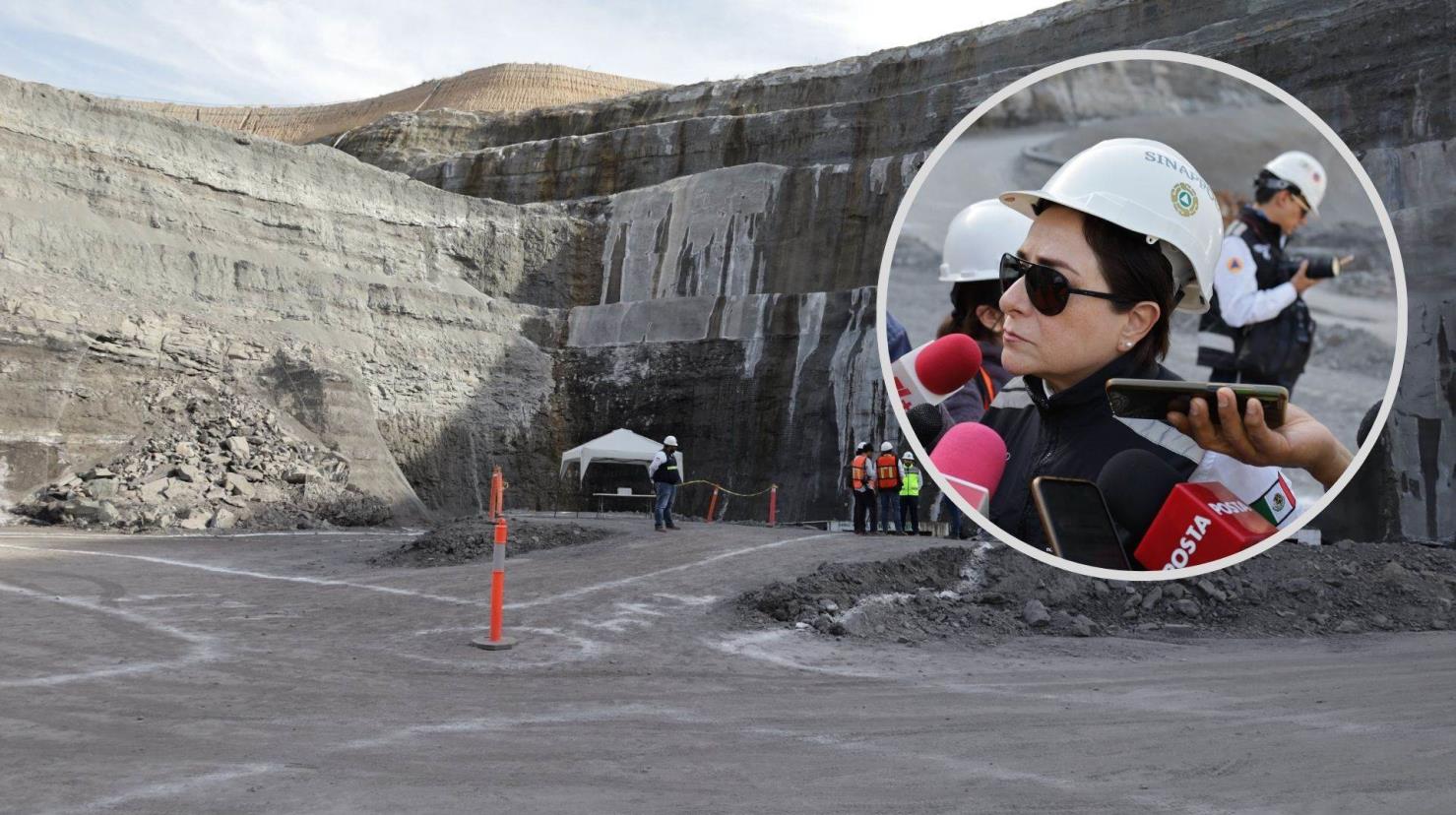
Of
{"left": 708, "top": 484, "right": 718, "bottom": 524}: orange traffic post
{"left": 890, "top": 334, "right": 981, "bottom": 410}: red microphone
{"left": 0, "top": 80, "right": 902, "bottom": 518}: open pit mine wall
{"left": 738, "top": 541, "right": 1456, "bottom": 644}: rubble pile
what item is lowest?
{"left": 738, "top": 541, "right": 1456, "bottom": 644}: rubble pile

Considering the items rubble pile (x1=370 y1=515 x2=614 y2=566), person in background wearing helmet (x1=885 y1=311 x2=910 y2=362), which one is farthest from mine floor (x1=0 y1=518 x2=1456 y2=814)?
person in background wearing helmet (x1=885 y1=311 x2=910 y2=362)

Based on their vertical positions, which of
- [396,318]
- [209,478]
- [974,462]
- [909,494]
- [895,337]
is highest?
[396,318]

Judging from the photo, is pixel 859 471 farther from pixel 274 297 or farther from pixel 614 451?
pixel 274 297

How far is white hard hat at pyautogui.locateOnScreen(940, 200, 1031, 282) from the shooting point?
164cm

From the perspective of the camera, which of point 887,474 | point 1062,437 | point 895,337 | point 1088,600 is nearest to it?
point 1062,437

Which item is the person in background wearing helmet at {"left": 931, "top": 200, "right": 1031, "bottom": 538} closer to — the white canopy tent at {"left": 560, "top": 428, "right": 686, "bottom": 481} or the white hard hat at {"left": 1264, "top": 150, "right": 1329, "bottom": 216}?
the white hard hat at {"left": 1264, "top": 150, "right": 1329, "bottom": 216}

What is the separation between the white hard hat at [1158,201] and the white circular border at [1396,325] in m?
0.14

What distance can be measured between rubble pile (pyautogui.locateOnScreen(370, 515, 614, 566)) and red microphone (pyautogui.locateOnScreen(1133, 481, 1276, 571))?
13.5 m

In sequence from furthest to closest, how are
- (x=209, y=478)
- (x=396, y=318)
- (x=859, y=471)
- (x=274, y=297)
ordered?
1. (x=396, y=318)
2. (x=274, y=297)
3. (x=209, y=478)
4. (x=859, y=471)

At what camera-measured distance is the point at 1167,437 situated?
1.49 metres

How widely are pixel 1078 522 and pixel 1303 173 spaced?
0.58m

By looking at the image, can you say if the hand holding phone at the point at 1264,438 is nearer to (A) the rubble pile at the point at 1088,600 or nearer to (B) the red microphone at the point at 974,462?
(B) the red microphone at the point at 974,462

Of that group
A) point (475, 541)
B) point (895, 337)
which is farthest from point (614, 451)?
point (895, 337)

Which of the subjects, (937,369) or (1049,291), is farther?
(937,369)
